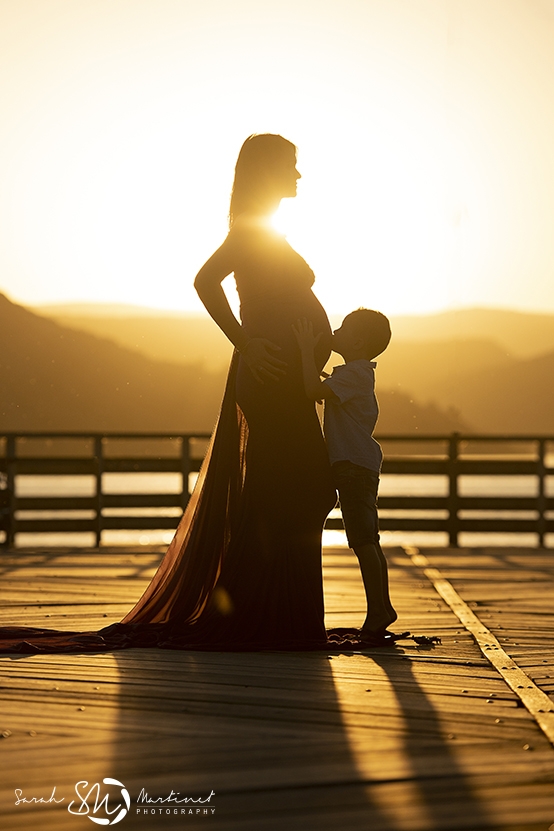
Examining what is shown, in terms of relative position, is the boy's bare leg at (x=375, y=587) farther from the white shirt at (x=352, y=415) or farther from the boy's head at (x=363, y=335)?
the boy's head at (x=363, y=335)

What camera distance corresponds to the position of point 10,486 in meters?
8.70

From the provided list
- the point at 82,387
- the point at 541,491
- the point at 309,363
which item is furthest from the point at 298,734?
the point at 82,387

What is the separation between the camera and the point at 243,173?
12.0 feet

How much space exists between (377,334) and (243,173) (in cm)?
78

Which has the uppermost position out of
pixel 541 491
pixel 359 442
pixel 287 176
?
pixel 287 176

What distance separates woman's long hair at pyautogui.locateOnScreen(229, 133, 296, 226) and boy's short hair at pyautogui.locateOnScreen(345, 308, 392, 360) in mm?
A: 539

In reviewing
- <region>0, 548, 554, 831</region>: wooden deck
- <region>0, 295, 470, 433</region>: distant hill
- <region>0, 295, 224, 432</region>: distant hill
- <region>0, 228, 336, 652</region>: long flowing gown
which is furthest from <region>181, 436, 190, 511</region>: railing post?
<region>0, 295, 224, 432</region>: distant hill

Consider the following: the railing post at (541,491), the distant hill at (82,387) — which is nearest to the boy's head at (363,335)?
the railing post at (541,491)

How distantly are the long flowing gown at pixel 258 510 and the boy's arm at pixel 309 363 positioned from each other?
0.04 meters

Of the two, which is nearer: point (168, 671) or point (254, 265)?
point (168, 671)

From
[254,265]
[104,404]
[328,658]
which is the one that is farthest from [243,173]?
[104,404]

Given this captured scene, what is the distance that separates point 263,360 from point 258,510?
1.79ft

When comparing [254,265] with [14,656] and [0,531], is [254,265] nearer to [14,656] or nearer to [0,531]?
[14,656]

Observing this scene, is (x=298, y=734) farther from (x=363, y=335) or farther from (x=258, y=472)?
(x=363, y=335)
